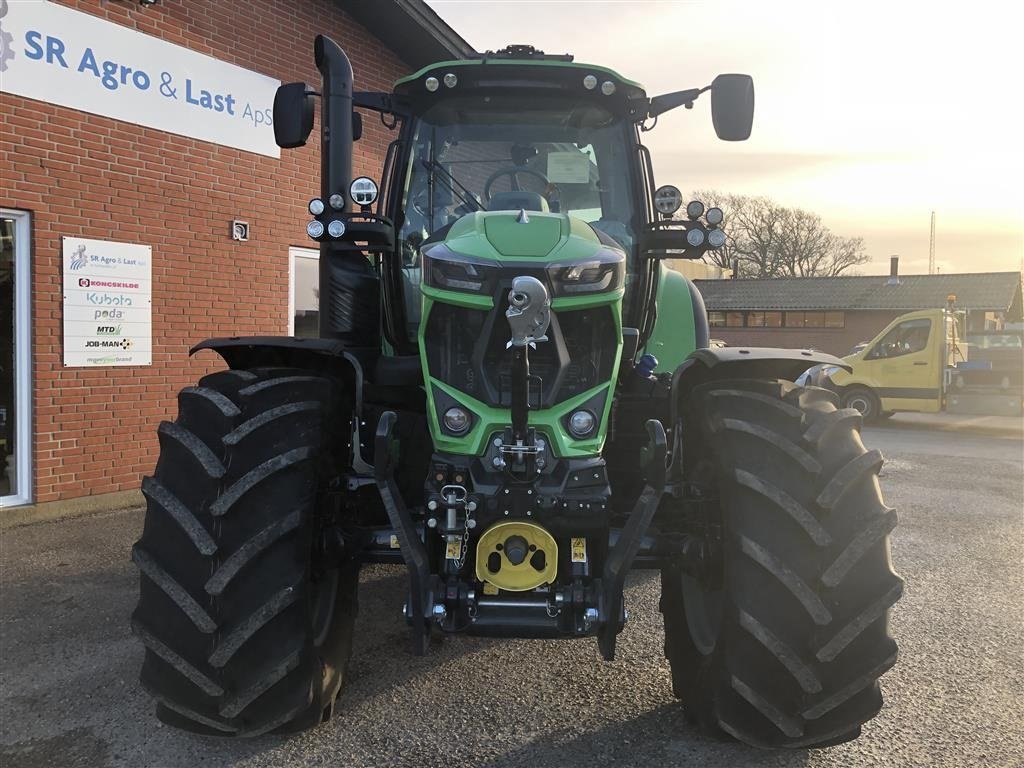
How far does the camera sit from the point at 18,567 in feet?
17.7

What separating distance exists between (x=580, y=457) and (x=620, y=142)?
1841mm

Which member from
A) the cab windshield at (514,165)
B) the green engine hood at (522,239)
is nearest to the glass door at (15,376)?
the cab windshield at (514,165)

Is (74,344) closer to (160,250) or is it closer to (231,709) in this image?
(160,250)

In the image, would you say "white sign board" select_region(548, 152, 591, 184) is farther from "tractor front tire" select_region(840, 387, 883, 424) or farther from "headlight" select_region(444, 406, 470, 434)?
"tractor front tire" select_region(840, 387, 883, 424)

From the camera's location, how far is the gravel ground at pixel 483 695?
3031mm

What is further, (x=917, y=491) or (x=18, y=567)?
(x=917, y=491)

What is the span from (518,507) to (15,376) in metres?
5.76

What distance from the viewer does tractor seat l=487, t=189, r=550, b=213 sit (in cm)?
356

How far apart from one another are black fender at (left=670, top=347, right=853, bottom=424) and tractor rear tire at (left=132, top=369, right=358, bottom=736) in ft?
5.03

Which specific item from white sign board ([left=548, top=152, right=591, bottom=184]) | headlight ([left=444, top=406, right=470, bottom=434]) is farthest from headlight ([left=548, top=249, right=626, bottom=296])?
white sign board ([left=548, top=152, right=591, bottom=184])

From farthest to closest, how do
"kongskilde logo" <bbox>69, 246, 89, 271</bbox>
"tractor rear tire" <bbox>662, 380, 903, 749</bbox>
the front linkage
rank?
"kongskilde logo" <bbox>69, 246, 89, 271</bbox>
the front linkage
"tractor rear tire" <bbox>662, 380, 903, 749</bbox>

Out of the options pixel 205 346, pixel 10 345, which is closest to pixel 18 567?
pixel 10 345

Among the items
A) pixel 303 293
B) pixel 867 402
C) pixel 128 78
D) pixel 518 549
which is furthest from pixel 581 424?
pixel 867 402

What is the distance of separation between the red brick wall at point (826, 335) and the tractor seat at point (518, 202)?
3314 cm
